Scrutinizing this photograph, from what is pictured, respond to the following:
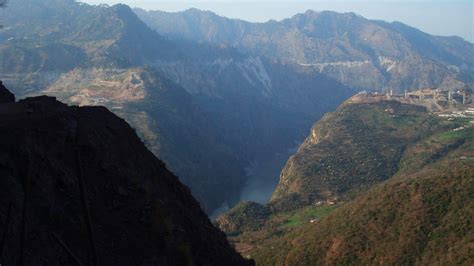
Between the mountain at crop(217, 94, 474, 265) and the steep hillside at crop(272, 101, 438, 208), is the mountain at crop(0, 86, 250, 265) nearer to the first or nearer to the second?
the mountain at crop(217, 94, 474, 265)

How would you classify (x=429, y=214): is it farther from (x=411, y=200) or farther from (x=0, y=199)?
(x=0, y=199)

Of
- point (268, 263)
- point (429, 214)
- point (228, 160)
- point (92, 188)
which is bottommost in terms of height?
point (228, 160)

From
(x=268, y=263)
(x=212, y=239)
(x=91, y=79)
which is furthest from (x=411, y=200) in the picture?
(x=91, y=79)

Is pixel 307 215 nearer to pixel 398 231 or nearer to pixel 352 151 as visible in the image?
pixel 398 231

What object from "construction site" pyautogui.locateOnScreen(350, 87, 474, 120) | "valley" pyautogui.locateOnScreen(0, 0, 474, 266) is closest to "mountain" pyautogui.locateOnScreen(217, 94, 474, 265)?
"valley" pyautogui.locateOnScreen(0, 0, 474, 266)

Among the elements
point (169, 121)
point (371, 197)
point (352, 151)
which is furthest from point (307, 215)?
point (169, 121)

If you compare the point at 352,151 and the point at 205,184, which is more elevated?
the point at 352,151

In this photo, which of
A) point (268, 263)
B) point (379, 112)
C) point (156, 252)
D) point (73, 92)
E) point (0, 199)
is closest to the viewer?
point (0, 199)
